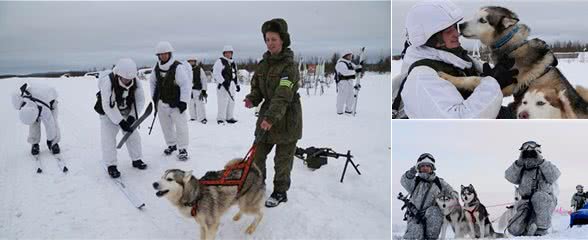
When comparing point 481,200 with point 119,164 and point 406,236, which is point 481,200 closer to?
point 406,236

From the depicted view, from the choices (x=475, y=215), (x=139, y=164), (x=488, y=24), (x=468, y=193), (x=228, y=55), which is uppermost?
(x=488, y=24)

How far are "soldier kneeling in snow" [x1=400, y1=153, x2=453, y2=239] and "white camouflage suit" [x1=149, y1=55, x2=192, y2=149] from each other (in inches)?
45.0

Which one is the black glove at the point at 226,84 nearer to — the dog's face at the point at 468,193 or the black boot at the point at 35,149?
the black boot at the point at 35,149

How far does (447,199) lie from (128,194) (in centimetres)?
158

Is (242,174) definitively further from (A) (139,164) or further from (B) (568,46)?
(B) (568,46)

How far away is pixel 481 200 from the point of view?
253cm

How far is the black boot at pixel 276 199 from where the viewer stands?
7.98 ft

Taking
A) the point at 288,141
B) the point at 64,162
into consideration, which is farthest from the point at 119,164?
the point at 288,141

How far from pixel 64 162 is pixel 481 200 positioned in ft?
6.77

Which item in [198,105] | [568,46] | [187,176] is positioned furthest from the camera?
[198,105]

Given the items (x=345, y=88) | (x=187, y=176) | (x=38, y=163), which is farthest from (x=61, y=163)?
(x=345, y=88)

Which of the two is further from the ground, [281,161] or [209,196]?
[281,161]

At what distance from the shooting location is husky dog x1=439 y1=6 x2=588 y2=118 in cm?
222

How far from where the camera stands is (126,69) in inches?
94.7
